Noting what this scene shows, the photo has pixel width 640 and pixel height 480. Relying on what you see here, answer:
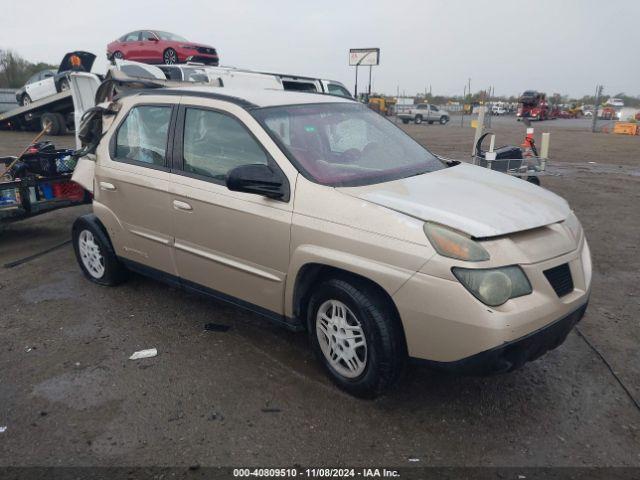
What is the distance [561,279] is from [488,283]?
0.58 metres

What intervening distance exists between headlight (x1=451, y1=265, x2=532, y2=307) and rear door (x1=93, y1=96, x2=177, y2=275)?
233 centimetres

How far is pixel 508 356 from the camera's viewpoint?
8.62 ft

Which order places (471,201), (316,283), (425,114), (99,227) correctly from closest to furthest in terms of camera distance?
(471,201)
(316,283)
(99,227)
(425,114)

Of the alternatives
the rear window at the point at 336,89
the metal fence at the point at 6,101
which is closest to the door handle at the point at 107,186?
the rear window at the point at 336,89

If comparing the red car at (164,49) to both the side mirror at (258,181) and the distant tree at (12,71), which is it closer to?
the side mirror at (258,181)

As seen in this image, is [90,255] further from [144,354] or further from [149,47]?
[149,47]

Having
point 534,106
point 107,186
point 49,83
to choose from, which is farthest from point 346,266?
point 534,106

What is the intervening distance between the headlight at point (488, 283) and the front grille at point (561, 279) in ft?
1.02

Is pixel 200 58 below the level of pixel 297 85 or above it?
above

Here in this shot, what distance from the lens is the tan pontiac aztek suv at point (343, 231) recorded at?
2641 mm

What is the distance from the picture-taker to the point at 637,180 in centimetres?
1151

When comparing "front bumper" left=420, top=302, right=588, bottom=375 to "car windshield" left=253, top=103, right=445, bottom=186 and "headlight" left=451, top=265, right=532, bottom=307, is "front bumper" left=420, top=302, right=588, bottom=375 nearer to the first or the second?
"headlight" left=451, top=265, right=532, bottom=307

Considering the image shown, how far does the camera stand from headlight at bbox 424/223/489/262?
261 cm

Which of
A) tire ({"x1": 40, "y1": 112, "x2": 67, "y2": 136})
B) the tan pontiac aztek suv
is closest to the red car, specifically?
tire ({"x1": 40, "y1": 112, "x2": 67, "y2": 136})
